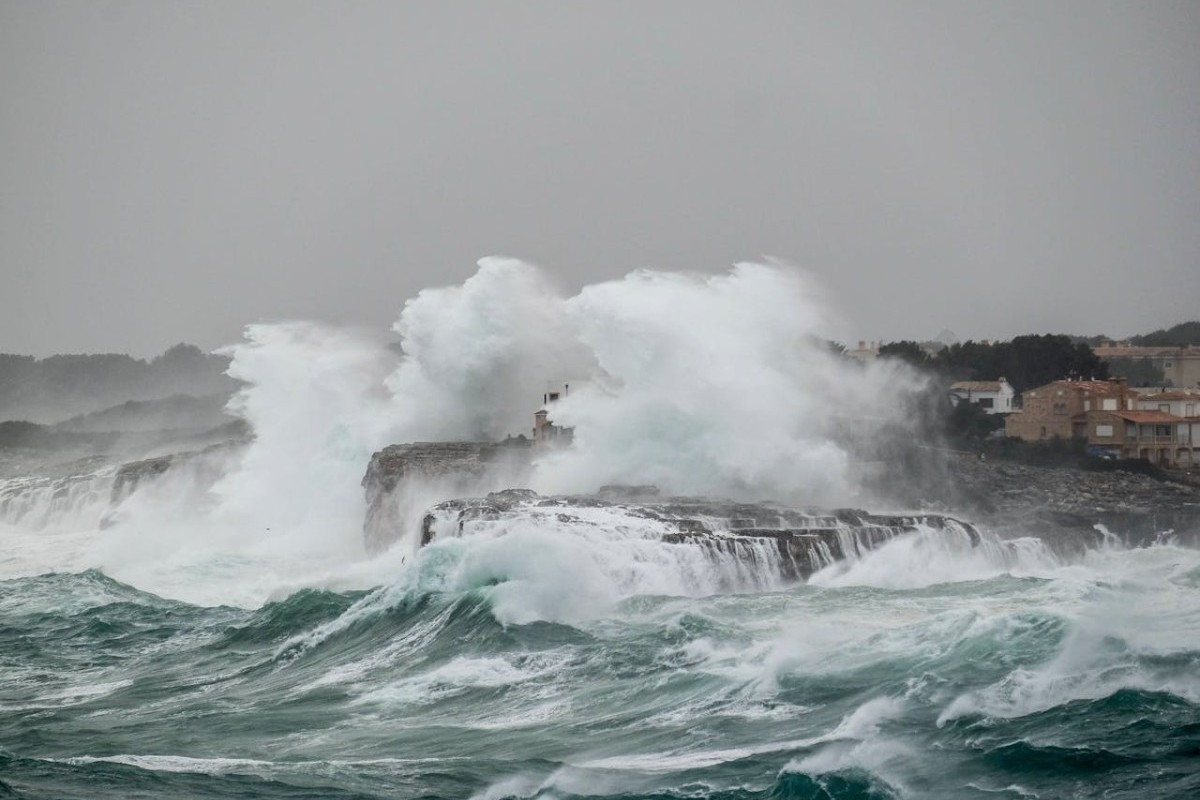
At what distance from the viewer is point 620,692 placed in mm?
17250

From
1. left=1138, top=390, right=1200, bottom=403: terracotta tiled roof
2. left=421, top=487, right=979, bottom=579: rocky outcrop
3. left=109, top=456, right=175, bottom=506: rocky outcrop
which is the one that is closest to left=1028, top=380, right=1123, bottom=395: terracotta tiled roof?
left=1138, top=390, right=1200, bottom=403: terracotta tiled roof

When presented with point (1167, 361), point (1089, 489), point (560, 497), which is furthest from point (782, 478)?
point (1167, 361)

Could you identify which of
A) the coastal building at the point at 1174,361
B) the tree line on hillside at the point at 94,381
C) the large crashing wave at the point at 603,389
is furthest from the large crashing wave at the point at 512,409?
the tree line on hillside at the point at 94,381

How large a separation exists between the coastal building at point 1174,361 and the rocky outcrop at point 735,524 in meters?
33.2

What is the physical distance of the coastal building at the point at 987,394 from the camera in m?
48.0

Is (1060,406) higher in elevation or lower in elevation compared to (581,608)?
higher

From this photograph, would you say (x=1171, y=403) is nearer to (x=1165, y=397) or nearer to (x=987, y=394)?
(x=1165, y=397)

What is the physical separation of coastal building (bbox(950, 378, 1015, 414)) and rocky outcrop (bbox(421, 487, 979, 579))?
65.5ft

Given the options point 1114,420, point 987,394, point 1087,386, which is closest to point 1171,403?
point 1087,386

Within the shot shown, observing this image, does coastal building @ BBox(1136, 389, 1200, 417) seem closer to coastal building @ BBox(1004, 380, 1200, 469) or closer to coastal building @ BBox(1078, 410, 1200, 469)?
coastal building @ BBox(1004, 380, 1200, 469)

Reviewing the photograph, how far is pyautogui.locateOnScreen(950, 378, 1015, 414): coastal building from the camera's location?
48.0 metres

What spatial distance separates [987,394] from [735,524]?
79.2 feet

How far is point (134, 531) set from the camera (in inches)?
1539

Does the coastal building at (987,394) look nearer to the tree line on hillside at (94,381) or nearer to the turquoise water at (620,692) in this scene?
the turquoise water at (620,692)
